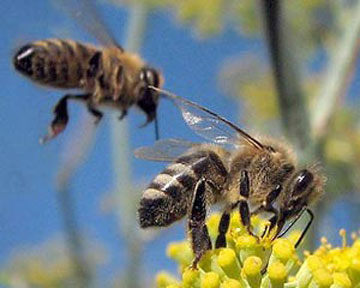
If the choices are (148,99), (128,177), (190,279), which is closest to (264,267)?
(190,279)

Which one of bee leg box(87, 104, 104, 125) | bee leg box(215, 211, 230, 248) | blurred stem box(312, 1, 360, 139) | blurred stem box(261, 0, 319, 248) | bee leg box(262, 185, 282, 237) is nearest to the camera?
bee leg box(215, 211, 230, 248)

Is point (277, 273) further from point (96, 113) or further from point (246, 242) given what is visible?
point (96, 113)

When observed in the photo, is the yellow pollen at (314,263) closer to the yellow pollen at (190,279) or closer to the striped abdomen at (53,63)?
the yellow pollen at (190,279)

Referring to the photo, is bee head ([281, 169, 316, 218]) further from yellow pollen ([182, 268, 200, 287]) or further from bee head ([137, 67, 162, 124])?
bee head ([137, 67, 162, 124])

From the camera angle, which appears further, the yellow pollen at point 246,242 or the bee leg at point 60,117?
the bee leg at point 60,117

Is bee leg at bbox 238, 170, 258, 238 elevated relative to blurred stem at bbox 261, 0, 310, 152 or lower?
lower

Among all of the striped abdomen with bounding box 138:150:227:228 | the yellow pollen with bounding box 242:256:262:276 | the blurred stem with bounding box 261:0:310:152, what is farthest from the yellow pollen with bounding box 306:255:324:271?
the blurred stem with bounding box 261:0:310:152

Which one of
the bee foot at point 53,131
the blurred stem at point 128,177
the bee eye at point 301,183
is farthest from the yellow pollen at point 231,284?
the blurred stem at point 128,177

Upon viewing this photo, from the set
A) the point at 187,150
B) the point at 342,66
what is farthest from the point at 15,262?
the point at 187,150

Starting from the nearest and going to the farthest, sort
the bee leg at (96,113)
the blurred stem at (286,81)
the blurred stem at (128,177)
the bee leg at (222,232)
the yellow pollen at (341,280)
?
the yellow pollen at (341,280) < the bee leg at (222,232) < the blurred stem at (286,81) < the bee leg at (96,113) < the blurred stem at (128,177)

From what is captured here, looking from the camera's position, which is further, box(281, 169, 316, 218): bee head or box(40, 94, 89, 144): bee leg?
box(40, 94, 89, 144): bee leg
